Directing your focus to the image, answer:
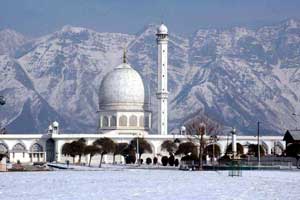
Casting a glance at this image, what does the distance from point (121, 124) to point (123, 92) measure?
6729 millimetres

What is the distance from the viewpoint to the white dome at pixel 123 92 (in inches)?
6757

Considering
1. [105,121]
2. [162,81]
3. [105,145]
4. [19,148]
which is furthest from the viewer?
[105,121]

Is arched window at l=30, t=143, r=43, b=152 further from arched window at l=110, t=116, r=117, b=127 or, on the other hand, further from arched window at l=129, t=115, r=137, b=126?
arched window at l=129, t=115, r=137, b=126

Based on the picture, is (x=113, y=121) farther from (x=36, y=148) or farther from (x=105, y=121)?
(x=36, y=148)

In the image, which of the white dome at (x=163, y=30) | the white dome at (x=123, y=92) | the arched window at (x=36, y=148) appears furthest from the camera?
the white dome at (x=123, y=92)

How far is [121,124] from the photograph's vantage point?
169 meters

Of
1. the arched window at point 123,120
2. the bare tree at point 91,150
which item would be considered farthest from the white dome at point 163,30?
the bare tree at point 91,150

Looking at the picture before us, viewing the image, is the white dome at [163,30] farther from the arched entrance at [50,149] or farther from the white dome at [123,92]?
the arched entrance at [50,149]

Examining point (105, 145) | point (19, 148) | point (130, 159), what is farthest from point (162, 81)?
point (19, 148)

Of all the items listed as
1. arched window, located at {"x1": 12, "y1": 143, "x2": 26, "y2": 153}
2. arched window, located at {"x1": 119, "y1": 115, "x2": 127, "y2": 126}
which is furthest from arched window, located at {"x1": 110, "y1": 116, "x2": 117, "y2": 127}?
arched window, located at {"x1": 12, "y1": 143, "x2": 26, "y2": 153}

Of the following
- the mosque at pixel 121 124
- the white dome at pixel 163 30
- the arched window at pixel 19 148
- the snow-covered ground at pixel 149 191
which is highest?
the white dome at pixel 163 30

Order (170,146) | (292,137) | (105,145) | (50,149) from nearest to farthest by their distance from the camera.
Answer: (292,137) < (105,145) < (170,146) < (50,149)

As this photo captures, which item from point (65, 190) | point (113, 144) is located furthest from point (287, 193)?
point (113, 144)

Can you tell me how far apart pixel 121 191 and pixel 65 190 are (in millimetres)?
3312
